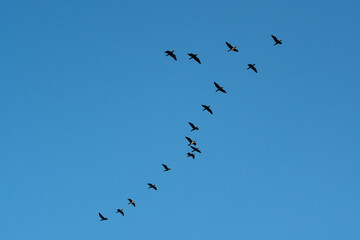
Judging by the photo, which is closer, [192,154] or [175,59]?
[175,59]

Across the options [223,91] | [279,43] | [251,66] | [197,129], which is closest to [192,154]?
[197,129]

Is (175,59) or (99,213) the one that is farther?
(99,213)

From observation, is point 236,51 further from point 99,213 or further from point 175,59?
point 99,213

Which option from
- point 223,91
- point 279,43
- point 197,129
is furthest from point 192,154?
point 279,43

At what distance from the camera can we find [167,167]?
97.7m

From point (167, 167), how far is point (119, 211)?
1241 cm

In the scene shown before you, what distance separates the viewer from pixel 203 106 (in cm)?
9262

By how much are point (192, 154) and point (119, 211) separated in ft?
57.2

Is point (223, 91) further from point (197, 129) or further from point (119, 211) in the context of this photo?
point (119, 211)

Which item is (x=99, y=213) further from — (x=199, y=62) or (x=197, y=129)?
(x=199, y=62)

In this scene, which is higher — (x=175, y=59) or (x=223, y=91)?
(x=175, y=59)

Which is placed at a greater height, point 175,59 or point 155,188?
point 175,59

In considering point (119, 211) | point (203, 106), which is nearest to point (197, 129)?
point (203, 106)

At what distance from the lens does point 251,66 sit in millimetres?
Answer: 89875
